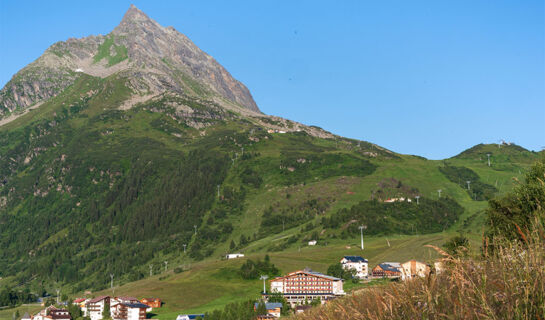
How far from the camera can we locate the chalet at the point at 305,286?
153625 millimetres

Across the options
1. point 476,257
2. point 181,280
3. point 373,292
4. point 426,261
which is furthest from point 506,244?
point 181,280

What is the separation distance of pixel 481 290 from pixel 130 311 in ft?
511

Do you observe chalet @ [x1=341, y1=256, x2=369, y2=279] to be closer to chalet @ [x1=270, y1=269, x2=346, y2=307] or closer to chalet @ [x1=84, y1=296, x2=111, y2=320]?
chalet @ [x1=270, y1=269, x2=346, y2=307]

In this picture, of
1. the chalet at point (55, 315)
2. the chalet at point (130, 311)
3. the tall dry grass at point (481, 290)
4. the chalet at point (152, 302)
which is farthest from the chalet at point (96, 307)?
the tall dry grass at point (481, 290)

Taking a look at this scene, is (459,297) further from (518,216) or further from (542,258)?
(518,216)

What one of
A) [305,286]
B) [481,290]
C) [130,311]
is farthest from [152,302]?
[481,290]

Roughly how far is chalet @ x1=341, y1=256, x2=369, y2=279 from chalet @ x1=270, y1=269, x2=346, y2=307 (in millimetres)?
17097

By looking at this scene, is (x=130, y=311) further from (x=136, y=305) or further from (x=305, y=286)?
(x=305, y=286)

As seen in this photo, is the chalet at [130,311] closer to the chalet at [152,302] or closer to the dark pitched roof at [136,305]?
the dark pitched roof at [136,305]

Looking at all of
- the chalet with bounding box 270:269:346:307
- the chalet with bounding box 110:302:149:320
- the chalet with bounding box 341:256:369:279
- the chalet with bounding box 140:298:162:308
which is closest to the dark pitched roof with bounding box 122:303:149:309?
the chalet with bounding box 110:302:149:320

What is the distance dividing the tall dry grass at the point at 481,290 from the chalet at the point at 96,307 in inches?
6597

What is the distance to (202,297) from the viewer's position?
169000 mm

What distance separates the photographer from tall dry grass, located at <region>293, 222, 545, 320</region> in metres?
8.11

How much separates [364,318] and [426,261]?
1.80m
